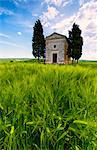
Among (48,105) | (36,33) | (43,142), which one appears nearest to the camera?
(43,142)

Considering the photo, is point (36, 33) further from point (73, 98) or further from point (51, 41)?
point (73, 98)

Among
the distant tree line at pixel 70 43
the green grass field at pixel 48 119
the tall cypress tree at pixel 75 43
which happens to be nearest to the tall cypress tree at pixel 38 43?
the distant tree line at pixel 70 43

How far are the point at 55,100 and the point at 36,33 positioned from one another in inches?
1187

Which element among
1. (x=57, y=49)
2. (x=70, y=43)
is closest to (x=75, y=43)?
(x=70, y=43)

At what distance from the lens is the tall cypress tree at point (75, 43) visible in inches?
1114

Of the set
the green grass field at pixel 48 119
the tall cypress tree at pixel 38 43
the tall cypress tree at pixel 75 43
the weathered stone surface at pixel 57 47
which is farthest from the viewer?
the weathered stone surface at pixel 57 47

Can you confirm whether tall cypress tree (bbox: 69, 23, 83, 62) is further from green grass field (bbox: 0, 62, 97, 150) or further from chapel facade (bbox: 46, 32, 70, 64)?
green grass field (bbox: 0, 62, 97, 150)

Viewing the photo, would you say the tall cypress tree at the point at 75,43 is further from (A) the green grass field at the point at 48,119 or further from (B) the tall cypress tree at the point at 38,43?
(A) the green grass field at the point at 48,119

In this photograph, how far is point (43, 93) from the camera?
48.8 inches

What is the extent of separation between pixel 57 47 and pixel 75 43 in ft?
12.6

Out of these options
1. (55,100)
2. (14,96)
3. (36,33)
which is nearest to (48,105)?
(55,100)

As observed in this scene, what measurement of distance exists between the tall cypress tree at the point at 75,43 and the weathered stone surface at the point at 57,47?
1443mm

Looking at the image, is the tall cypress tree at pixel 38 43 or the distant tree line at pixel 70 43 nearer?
the distant tree line at pixel 70 43

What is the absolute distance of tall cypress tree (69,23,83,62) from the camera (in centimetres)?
2830
